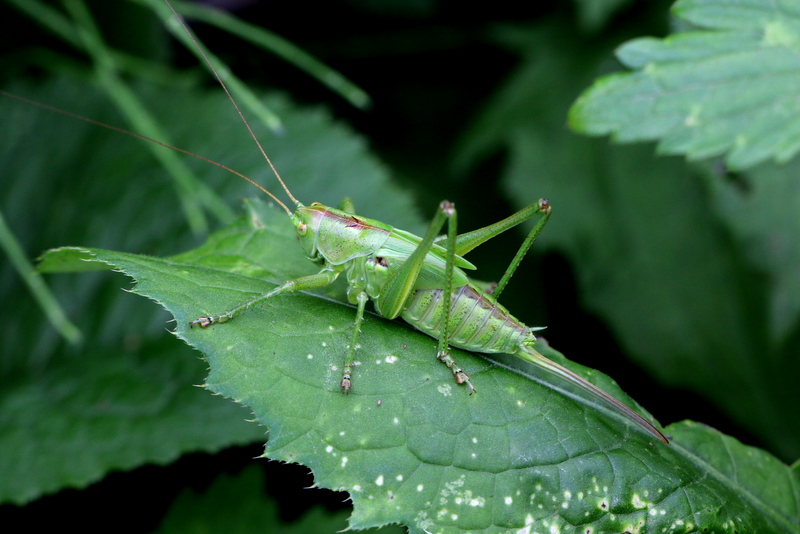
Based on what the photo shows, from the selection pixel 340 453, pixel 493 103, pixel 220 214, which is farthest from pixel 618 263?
pixel 340 453

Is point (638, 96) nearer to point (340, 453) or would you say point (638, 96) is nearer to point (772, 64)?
point (772, 64)

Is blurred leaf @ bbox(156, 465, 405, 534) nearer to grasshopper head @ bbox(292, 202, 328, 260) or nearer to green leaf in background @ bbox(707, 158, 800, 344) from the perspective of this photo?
grasshopper head @ bbox(292, 202, 328, 260)

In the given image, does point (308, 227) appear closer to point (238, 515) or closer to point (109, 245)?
point (238, 515)

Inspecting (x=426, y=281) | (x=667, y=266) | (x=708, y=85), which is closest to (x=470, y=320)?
(x=426, y=281)

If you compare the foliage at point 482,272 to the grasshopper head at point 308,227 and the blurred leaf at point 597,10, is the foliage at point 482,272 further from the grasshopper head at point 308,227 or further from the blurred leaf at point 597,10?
the grasshopper head at point 308,227

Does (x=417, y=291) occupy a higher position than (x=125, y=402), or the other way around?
(x=417, y=291)

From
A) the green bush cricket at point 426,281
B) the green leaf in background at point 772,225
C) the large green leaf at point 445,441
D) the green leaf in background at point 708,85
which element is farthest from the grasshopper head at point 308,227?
the green leaf in background at point 772,225
